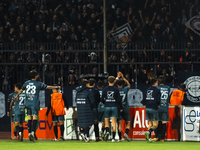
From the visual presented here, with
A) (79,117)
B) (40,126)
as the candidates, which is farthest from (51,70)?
(79,117)

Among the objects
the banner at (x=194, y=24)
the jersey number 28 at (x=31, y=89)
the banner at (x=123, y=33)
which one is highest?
Result: the banner at (x=194, y=24)

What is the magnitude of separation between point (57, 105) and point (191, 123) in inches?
153

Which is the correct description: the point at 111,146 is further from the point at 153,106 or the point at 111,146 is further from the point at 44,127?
the point at 44,127

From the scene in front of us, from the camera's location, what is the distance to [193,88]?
1745 centimetres

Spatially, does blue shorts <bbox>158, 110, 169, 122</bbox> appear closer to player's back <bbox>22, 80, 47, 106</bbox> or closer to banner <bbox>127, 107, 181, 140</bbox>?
banner <bbox>127, 107, 181, 140</bbox>

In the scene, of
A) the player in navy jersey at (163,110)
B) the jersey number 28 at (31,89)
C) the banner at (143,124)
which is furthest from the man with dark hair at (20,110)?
the player in navy jersey at (163,110)

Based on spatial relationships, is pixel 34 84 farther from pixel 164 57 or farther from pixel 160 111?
pixel 164 57

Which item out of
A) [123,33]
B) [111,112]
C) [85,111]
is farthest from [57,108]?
[123,33]

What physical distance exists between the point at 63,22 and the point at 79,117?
7.61 m

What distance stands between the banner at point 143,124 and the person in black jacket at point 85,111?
1.41 meters

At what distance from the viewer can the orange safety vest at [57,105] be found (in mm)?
13668

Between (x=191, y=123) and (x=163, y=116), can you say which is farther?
(x=191, y=123)

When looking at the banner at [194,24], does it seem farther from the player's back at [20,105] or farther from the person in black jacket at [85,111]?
the player's back at [20,105]

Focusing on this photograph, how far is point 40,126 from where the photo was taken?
14242mm
